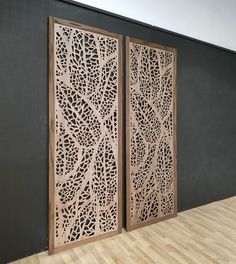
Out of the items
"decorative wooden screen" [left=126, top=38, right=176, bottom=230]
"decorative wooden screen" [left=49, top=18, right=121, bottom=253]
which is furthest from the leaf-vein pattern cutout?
"decorative wooden screen" [left=49, top=18, right=121, bottom=253]

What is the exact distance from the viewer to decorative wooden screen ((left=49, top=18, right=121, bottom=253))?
2.04 m

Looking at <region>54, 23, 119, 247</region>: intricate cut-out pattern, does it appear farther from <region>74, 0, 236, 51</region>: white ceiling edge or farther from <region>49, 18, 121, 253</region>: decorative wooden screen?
<region>74, 0, 236, 51</region>: white ceiling edge

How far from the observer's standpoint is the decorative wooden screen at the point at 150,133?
8.08ft

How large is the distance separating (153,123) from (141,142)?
0.91 ft

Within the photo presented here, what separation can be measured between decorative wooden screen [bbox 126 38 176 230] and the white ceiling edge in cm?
35

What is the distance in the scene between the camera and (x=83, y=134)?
7.15ft
